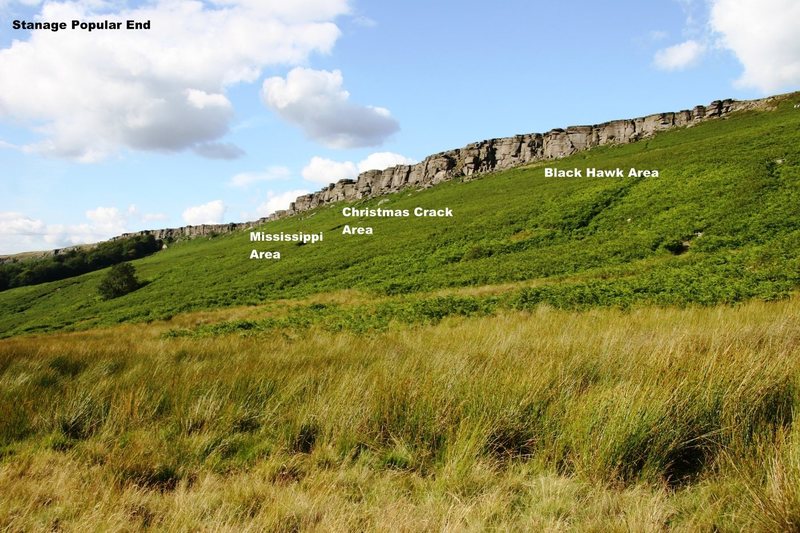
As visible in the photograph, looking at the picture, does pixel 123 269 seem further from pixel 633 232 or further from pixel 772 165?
pixel 772 165

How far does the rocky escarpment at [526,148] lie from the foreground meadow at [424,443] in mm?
103813

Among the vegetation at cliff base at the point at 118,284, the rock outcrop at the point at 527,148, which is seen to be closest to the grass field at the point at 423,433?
the vegetation at cliff base at the point at 118,284

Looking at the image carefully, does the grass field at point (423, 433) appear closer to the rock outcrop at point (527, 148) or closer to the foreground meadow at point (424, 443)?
the foreground meadow at point (424, 443)

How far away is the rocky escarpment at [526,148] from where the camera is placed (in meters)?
95.4

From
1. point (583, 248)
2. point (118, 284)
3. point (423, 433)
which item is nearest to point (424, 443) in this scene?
point (423, 433)

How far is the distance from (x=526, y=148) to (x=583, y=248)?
355 feet

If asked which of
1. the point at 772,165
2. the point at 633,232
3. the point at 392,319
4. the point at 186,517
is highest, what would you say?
the point at 772,165

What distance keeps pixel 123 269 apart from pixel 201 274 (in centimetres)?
1447

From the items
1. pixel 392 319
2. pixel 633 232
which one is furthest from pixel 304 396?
pixel 633 232

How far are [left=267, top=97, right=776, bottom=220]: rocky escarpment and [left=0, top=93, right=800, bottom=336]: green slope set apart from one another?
30.6 meters

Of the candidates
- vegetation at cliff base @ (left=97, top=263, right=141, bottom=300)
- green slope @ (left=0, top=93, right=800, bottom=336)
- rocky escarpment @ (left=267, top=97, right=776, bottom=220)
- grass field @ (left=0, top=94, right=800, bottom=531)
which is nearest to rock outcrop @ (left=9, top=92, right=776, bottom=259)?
rocky escarpment @ (left=267, top=97, right=776, bottom=220)

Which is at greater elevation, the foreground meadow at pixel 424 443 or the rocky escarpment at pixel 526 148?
the rocky escarpment at pixel 526 148

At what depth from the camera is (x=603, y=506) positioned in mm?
2799

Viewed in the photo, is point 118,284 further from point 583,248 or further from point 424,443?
point 424,443
